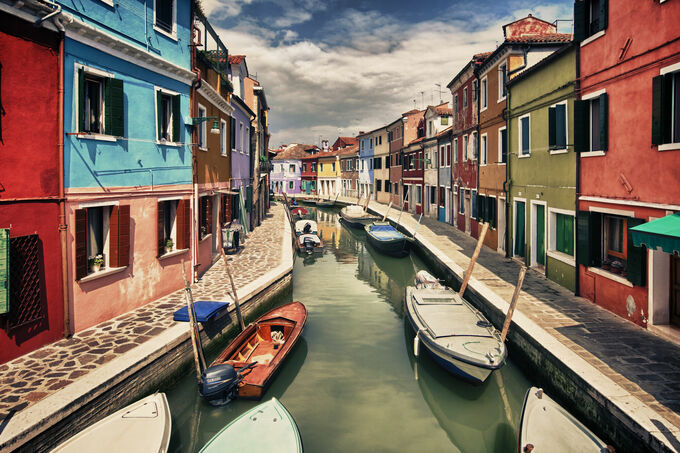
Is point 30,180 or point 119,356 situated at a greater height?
point 30,180

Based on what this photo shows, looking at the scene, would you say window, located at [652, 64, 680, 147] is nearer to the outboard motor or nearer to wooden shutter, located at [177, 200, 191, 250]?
the outboard motor

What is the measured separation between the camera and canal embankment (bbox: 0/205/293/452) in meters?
6.34

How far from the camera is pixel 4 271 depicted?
7.86 meters

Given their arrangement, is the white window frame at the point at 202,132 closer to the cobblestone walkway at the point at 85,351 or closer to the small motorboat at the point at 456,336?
the cobblestone walkway at the point at 85,351

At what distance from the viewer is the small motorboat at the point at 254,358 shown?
841cm

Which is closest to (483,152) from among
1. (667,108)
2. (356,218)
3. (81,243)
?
(667,108)

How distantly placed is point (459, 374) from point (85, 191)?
9426 mm

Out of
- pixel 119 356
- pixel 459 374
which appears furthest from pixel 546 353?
pixel 119 356

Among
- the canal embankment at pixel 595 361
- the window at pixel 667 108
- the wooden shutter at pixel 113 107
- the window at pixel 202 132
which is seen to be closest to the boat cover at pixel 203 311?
the wooden shutter at pixel 113 107

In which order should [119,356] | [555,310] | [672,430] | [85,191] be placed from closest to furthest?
[672,430]
[119,356]
[85,191]
[555,310]

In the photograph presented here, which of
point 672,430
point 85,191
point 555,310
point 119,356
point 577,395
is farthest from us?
point 555,310

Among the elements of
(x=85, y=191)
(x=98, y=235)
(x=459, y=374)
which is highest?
(x=85, y=191)

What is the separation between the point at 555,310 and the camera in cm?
1138

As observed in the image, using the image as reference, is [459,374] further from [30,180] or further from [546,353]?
[30,180]
